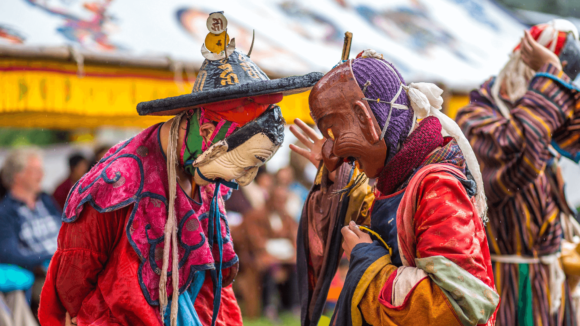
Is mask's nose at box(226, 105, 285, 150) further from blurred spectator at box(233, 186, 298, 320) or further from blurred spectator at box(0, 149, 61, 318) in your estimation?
blurred spectator at box(233, 186, 298, 320)

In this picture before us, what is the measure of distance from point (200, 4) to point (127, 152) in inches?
140

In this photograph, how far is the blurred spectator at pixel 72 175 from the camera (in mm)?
5328

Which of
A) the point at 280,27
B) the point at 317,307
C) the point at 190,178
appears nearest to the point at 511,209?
the point at 317,307

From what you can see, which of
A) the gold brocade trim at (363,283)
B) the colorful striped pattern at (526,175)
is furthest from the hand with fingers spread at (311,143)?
the colorful striped pattern at (526,175)

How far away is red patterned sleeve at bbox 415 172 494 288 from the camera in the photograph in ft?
5.30

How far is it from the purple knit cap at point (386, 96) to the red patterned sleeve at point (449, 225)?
0.64ft

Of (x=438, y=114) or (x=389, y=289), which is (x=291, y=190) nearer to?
(x=438, y=114)

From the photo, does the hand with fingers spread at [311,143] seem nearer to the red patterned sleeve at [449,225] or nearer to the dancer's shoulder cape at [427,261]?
the dancer's shoulder cape at [427,261]

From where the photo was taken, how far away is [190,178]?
2225mm

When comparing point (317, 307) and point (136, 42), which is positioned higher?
point (136, 42)

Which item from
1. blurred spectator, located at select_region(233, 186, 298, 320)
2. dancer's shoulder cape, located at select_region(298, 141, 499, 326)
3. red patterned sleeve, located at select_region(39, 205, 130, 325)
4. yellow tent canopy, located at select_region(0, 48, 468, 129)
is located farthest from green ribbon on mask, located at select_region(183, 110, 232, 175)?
blurred spectator, located at select_region(233, 186, 298, 320)

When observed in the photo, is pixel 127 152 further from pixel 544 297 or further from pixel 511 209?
pixel 544 297

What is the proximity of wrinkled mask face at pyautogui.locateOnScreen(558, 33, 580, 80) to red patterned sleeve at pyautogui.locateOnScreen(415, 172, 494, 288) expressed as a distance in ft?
5.57

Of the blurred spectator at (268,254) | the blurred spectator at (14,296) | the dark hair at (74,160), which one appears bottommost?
the blurred spectator at (268,254)
